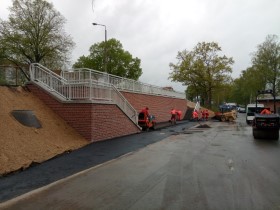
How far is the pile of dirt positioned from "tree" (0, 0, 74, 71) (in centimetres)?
2942

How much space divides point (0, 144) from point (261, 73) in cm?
6490

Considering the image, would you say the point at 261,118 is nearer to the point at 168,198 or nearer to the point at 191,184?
the point at 191,184

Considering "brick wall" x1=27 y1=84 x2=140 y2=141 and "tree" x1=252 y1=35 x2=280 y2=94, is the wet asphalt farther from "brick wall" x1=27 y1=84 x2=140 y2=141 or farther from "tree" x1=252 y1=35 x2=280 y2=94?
"tree" x1=252 y1=35 x2=280 y2=94

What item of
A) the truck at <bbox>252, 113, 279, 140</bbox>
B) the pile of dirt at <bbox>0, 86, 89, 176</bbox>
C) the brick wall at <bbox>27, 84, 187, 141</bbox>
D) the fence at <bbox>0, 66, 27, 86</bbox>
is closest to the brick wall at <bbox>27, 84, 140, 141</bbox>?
the brick wall at <bbox>27, 84, 187, 141</bbox>

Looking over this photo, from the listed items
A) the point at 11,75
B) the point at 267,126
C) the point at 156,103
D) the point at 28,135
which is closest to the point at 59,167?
the point at 28,135

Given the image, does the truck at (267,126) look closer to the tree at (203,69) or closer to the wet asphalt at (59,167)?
the wet asphalt at (59,167)

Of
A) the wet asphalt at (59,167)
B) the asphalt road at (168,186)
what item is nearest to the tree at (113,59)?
the wet asphalt at (59,167)

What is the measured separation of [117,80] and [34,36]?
2580 centimetres

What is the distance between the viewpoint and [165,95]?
41.4 m

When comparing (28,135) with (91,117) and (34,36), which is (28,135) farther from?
(34,36)

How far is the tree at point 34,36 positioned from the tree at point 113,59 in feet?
80.2

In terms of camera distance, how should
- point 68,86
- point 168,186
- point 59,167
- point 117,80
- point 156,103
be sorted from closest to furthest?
point 168,186 → point 59,167 → point 68,86 → point 117,80 → point 156,103

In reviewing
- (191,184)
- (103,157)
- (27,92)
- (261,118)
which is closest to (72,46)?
(27,92)

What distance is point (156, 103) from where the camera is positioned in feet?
121
